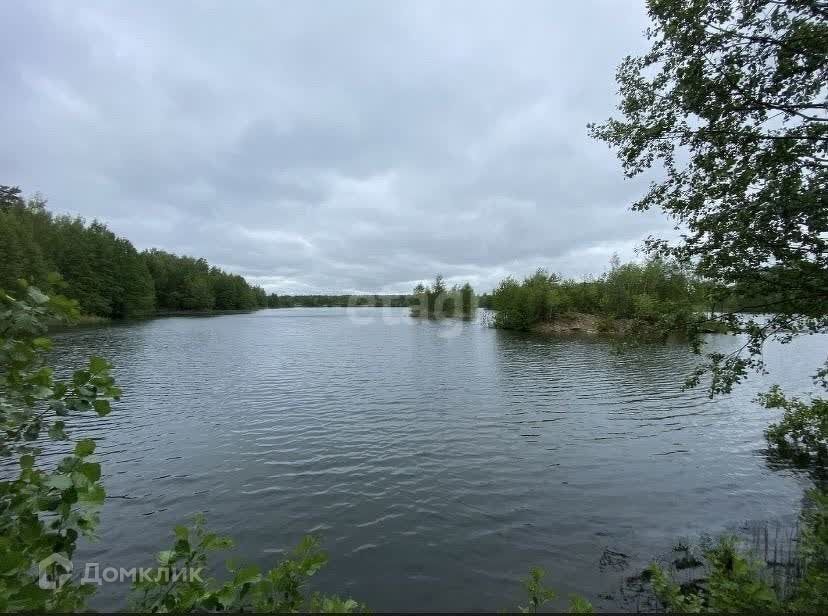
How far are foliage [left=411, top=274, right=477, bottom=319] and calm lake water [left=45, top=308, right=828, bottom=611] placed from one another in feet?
310

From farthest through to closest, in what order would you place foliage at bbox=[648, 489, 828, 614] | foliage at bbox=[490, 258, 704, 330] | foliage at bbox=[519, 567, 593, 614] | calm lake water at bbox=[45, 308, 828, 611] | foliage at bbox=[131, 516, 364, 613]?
foliage at bbox=[490, 258, 704, 330], calm lake water at bbox=[45, 308, 828, 611], foliage at bbox=[648, 489, 828, 614], foliage at bbox=[519, 567, 593, 614], foliage at bbox=[131, 516, 364, 613]

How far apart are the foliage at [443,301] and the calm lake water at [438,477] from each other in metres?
94.4

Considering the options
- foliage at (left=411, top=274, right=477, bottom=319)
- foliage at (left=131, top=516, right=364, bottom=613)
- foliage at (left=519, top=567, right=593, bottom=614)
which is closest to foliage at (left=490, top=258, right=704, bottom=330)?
foliage at (left=411, top=274, right=477, bottom=319)

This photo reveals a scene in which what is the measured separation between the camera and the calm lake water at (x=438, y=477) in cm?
788

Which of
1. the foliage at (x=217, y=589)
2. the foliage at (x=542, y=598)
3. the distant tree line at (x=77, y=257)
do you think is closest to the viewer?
the foliage at (x=217, y=589)

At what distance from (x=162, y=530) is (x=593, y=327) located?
70.4 meters

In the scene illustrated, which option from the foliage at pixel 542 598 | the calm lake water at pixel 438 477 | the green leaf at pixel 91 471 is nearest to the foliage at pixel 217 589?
the green leaf at pixel 91 471

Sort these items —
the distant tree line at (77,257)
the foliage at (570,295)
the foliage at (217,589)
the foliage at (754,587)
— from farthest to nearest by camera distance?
the foliage at (570,295) → the distant tree line at (77,257) → the foliage at (754,587) → the foliage at (217,589)

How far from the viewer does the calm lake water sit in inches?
310

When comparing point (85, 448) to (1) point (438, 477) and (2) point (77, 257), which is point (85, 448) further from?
(2) point (77, 257)

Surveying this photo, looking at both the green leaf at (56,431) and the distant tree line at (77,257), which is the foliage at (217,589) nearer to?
the green leaf at (56,431)

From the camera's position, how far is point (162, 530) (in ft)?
28.9

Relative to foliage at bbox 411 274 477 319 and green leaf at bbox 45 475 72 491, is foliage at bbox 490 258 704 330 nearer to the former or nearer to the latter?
foliage at bbox 411 274 477 319

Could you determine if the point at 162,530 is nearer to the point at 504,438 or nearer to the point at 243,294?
the point at 504,438
